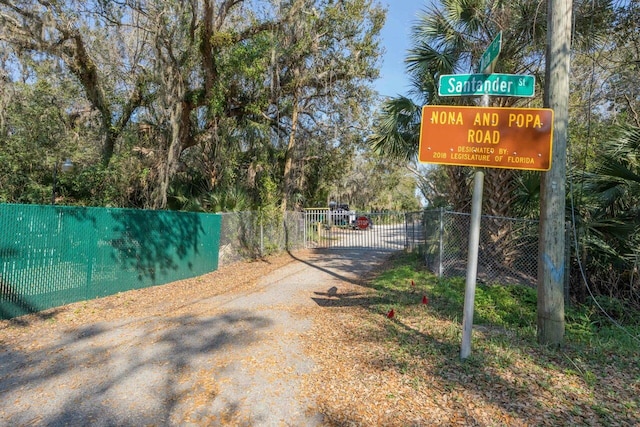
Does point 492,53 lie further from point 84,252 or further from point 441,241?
point 84,252

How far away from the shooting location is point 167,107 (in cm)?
1267

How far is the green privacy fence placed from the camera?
6086 mm

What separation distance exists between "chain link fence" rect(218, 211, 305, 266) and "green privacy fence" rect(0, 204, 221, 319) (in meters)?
1.80

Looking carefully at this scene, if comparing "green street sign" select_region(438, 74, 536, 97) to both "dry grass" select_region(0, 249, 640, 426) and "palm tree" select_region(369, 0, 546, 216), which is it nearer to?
"dry grass" select_region(0, 249, 640, 426)

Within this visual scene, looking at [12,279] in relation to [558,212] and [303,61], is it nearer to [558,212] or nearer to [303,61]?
[558,212]

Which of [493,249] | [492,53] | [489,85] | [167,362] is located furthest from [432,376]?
[493,249]

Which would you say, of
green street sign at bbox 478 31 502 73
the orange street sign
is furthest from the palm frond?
the orange street sign

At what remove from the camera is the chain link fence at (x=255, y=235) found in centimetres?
1252

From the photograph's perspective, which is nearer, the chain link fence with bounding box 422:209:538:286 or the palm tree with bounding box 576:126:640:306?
the palm tree with bounding box 576:126:640:306

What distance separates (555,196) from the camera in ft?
16.0

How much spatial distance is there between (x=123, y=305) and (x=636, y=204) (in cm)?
1010

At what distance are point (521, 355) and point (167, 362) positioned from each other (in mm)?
4292

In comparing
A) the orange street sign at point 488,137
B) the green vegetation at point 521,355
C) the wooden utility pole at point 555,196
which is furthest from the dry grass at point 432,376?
the orange street sign at point 488,137

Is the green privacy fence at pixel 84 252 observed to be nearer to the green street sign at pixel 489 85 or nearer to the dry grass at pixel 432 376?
the dry grass at pixel 432 376
